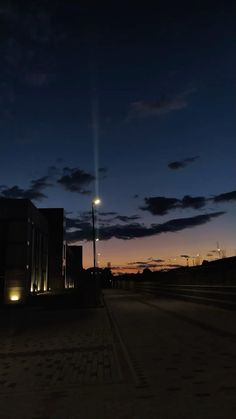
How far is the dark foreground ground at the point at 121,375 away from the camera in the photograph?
5.91 metres

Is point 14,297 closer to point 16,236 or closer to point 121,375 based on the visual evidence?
point 16,236

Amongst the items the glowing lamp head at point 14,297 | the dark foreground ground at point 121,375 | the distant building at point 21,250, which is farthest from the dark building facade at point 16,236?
the dark foreground ground at point 121,375

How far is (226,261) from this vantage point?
42.2m

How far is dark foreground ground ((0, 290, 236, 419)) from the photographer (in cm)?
591

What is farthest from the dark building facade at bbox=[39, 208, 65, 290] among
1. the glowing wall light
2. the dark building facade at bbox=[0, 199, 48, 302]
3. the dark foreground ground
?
the dark foreground ground

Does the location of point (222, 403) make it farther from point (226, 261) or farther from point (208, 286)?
point (226, 261)

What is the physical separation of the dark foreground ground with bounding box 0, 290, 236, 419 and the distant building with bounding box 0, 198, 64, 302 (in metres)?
23.6

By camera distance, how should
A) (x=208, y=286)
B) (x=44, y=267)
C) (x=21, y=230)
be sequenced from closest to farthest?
(x=208, y=286), (x=21, y=230), (x=44, y=267)

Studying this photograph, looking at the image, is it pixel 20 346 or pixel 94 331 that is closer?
pixel 20 346

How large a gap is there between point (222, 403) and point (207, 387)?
0.89 m

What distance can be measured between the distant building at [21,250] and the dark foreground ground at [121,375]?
23603 mm

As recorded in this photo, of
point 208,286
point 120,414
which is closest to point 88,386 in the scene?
point 120,414

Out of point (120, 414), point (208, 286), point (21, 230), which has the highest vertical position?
point (21, 230)

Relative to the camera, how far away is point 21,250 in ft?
169
